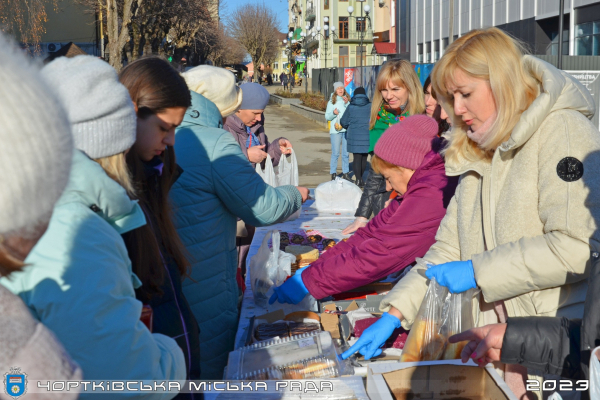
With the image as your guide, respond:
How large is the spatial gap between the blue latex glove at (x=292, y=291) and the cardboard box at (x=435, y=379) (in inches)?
37.6

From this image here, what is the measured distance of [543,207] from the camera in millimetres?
1813

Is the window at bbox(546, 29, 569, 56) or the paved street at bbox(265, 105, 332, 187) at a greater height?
the window at bbox(546, 29, 569, 56)

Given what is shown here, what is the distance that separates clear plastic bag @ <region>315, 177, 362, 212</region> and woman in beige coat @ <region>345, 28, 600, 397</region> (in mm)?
2776

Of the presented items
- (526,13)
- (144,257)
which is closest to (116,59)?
(526,13)

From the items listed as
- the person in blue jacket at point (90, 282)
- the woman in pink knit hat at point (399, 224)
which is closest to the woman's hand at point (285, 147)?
the woman in pink knit hat at point (399, 224)

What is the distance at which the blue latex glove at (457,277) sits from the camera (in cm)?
196

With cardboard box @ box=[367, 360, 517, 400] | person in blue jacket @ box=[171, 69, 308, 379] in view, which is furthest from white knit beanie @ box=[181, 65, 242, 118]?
cardboard box @ box=[367, 360, 517, 400]

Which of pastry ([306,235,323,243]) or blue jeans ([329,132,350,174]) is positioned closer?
pastry ([306,235,323,243])

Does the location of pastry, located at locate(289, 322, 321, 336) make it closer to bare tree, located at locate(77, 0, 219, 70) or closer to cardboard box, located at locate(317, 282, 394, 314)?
cardboard box, located at locate(317, 282, 394, 314)

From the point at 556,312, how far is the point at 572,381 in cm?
27

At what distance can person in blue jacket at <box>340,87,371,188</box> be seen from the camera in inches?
384

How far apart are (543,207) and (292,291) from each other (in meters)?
1.26

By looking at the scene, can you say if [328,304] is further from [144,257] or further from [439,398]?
[144,257]

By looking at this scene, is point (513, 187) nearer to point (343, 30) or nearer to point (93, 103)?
point (93, 103)
